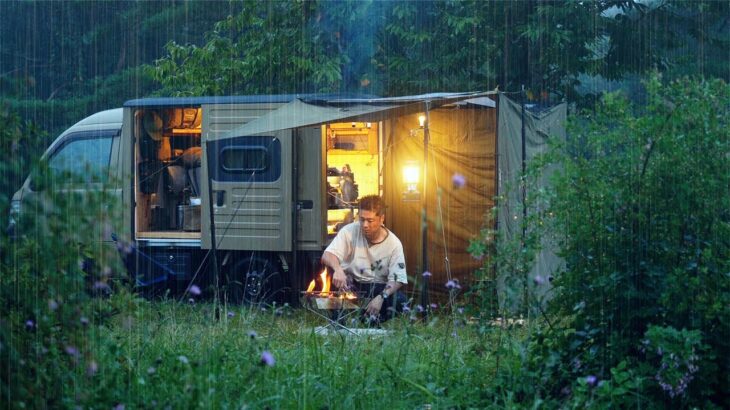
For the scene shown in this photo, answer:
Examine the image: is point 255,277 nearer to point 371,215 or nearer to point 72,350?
point 371,215

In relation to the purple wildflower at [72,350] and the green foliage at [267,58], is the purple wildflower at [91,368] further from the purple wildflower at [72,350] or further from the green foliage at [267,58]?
the green foliage at [267,58]

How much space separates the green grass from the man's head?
10.1ft

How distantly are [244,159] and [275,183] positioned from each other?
0.54m

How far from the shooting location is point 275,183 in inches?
454

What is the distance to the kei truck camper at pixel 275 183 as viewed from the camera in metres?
11.5

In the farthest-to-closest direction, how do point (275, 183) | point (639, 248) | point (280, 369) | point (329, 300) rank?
point (275, 183)
point (329, 300)
point (280, 369)
point (639, 248)

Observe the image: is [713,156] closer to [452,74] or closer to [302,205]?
[302,205]

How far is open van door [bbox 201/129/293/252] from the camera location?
11.4m

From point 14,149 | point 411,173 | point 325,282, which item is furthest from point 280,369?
point 411,173

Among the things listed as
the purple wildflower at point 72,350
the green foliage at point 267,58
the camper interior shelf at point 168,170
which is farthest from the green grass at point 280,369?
the green foliage at point 267,58

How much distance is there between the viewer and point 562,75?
17328 mm

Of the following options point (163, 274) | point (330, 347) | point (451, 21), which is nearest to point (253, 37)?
point (451, 21)

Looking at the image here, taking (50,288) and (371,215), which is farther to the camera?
(371,215)

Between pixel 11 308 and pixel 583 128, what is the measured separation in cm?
297
